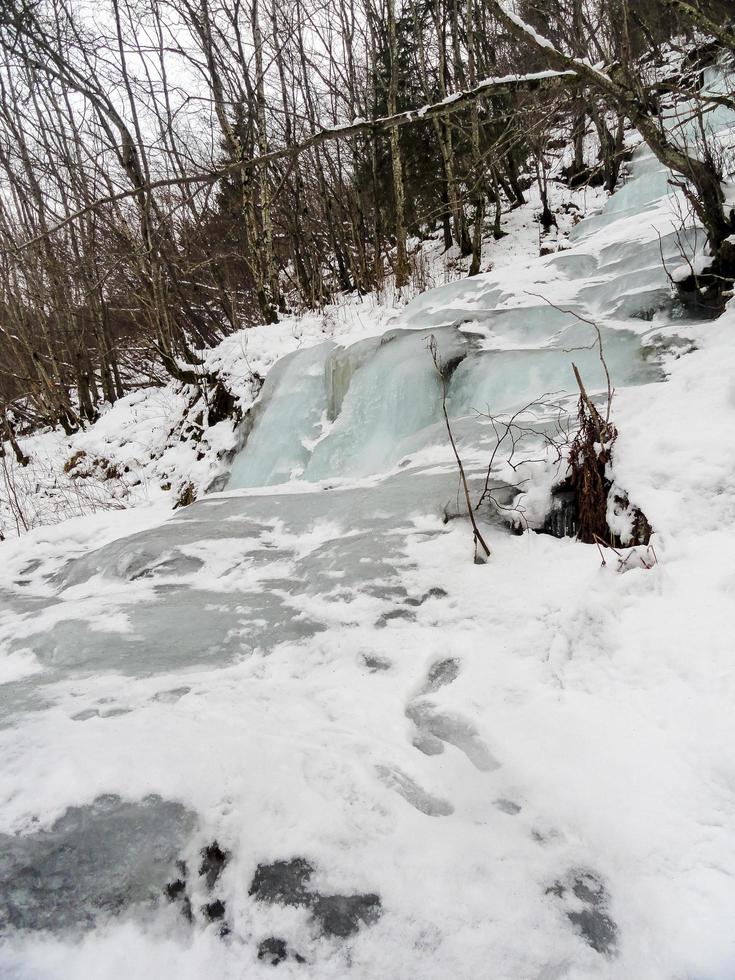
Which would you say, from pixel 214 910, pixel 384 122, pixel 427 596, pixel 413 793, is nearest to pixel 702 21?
pixel 384 122

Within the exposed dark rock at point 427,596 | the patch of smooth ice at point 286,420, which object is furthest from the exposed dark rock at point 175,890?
the patch of smooth ice at point 286,420

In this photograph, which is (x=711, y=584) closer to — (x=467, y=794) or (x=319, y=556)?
(x=467, y=794)

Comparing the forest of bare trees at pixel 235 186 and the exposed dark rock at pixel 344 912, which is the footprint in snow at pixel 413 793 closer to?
the exposed dark rock at pixel 344 912

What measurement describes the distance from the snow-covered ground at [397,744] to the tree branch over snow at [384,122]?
1512 millimetres

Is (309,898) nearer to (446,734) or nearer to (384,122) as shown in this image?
(446,734)

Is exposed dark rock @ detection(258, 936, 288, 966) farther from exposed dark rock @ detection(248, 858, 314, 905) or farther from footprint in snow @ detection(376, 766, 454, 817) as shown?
footprint in snow @ detection(376, 766, 454, 817)

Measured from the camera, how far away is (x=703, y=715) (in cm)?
130

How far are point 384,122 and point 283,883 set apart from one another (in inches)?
95.3

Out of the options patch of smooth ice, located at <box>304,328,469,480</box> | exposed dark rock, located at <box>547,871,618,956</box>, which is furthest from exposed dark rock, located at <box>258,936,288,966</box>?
patch of smooth ice, located at <box>304,328,469,480</box>

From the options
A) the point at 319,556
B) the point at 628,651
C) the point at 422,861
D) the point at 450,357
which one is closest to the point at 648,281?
the point at 450,357

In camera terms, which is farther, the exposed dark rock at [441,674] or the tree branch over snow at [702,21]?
the tree branch over snow at [702,21]

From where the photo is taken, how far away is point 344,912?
101 centimetres

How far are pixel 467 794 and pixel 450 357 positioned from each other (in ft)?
14.1

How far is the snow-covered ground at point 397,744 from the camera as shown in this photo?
96cm
